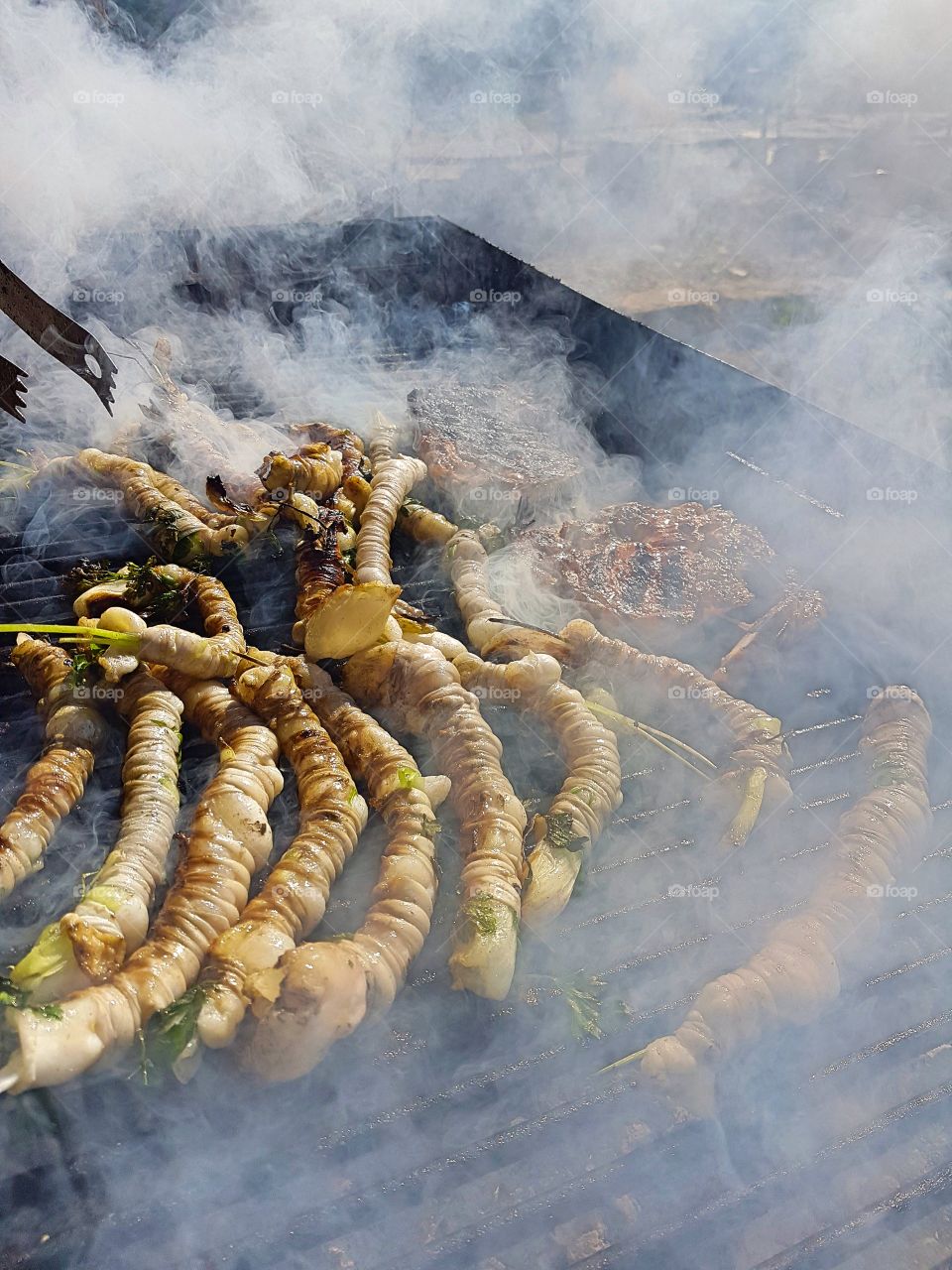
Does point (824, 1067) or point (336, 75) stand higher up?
point (336, 75)

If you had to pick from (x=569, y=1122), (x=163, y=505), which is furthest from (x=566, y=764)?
(x=163, y=505)

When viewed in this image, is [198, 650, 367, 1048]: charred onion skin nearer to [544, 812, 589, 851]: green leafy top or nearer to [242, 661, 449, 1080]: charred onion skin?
[242, 661, 449, 1080]: charred onion skin

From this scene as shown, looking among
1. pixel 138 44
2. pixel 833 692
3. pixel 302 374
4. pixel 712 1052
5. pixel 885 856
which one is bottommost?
pixel 833 692

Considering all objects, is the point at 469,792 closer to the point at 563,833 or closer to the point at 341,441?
the point at 563,833

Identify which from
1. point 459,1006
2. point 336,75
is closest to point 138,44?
point 336,75

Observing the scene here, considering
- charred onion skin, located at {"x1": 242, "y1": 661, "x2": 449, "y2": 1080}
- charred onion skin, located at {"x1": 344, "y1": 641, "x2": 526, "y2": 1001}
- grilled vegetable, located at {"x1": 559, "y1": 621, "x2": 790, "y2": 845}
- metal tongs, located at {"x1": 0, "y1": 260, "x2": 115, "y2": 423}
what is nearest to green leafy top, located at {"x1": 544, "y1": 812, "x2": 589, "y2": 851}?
charred onion skin, located at {"x1": 344, "y1": 641, "x2": 526, "y2": 1001}

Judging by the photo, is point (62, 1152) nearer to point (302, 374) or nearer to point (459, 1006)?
point (459, 1006)
